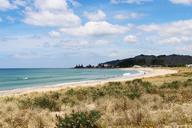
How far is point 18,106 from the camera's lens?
63.1 ft

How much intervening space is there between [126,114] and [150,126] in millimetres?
1882

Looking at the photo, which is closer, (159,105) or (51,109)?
(159,105)

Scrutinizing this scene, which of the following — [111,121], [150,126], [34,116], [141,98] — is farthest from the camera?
[141,98]

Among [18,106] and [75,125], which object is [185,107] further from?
[18,106]

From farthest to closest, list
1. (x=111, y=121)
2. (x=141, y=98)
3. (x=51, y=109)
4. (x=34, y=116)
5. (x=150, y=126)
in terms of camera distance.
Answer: (x=141, y=98)
(x=51, y=109)
(x=34, y=116)
(x=111, y=121)
(x=150, y=126)

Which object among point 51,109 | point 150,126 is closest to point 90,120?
point 150,126

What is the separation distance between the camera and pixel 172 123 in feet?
41.2

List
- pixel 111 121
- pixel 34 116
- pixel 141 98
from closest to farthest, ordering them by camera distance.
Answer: pixel 111 121
pixel 34 116
pixel 141 98

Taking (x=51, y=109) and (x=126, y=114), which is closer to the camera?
(x=126, y=114)

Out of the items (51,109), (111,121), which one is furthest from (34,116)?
(51,109)

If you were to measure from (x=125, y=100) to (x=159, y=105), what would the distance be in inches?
78.8

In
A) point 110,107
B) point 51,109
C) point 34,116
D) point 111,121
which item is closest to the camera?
point 111,121

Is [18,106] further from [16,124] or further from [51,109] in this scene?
[16,124]

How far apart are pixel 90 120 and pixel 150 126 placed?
1801 millimetres
